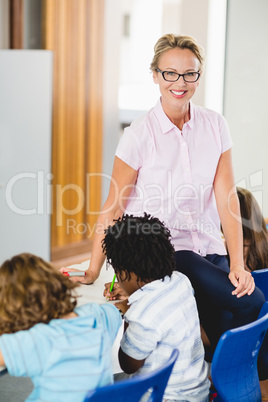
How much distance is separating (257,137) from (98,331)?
10.7 feet

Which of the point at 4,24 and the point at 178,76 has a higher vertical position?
the point at 4,24

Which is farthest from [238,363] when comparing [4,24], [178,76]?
[4,24]

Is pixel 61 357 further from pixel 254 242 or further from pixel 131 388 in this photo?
pixel 254 242

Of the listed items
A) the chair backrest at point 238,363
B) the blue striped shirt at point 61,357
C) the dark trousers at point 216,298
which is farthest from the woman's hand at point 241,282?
the blue striped shirt at point 61,357

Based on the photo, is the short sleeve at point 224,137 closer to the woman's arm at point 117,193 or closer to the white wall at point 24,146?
the woman's arm at point 117,193

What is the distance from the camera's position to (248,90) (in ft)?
13.8

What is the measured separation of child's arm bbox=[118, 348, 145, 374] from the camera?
1.47 meters

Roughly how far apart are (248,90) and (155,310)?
10.2 feet

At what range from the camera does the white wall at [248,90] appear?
13.5ft

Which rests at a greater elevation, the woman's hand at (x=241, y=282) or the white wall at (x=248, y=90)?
the white wall at (x=248, y=90)

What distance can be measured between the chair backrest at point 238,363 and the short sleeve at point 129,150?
0.72 m

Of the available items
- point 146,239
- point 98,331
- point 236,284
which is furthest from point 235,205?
point 98,331

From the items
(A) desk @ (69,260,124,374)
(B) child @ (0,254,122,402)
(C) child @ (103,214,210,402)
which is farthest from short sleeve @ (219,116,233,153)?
(B) child @ (0,254,122,402)

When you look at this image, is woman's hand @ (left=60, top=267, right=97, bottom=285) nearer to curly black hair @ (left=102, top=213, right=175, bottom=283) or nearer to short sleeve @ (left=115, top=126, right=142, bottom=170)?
curly black hair @ (left=102, top=213, right=175, bottom=283)
